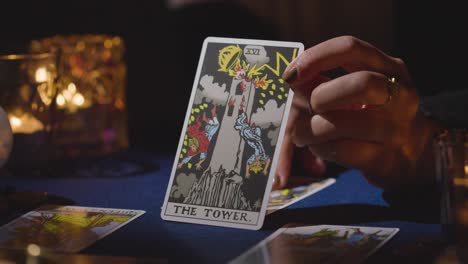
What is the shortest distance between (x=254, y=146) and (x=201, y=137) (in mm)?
98

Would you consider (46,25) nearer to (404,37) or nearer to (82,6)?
(82,6)

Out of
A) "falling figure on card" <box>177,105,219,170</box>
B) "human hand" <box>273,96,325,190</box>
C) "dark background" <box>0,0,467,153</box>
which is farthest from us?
"dark background" <box>0,0,467,153</box>

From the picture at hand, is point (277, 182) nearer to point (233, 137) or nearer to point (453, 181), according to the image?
point (233, 137)

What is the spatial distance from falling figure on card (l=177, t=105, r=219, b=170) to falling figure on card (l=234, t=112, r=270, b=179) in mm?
47

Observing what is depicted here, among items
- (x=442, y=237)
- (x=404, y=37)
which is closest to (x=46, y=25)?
(x=404, y=37)

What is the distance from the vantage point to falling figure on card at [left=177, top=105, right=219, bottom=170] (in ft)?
3.79

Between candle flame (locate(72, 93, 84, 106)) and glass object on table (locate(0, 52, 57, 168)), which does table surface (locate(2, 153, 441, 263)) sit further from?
candle flame (locate(72, 93, 84, 106))

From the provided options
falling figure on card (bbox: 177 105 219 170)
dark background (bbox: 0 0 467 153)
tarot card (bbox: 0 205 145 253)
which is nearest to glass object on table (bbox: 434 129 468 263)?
falling figure on card (bbox: 177 105 219 170)

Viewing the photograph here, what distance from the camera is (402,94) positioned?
1160mm

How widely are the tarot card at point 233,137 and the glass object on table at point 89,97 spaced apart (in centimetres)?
55

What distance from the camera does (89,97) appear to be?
168 centimetres

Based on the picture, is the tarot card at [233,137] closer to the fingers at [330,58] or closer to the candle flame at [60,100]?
the fingers at [330,58]

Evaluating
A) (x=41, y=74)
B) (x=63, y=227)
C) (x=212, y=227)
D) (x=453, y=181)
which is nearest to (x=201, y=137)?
(x=212, y=227)

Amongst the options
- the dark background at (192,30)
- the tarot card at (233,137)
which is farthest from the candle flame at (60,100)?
the tarot card at (233,137)
